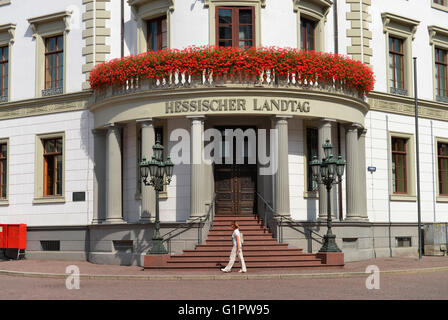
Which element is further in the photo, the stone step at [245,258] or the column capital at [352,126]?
the column capital at [352,126]

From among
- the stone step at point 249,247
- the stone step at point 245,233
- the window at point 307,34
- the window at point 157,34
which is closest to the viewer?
the stone step at point 249,247

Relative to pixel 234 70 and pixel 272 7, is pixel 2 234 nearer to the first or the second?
pixel 234 70

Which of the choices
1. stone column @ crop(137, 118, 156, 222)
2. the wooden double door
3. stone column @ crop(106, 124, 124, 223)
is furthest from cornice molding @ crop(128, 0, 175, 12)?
the wooden double door

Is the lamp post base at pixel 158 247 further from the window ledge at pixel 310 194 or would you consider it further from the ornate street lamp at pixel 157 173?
the window ledge at pixel 310 194

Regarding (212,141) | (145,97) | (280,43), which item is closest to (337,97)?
(280,43)

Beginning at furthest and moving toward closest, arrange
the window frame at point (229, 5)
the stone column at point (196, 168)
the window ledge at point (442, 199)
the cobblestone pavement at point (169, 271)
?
the window ledge at point (442, 199)
the window frame at point (229, 5)
the stone column at point (196, 168)
the cobblestone pavement at point (169, 271)

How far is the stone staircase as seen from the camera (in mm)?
22016

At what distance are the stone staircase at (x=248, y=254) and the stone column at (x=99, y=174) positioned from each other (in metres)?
5.07

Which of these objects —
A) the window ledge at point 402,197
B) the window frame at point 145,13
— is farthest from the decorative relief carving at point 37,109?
the window ledge at point 402,197

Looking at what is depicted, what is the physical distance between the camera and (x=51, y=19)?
95.1ft

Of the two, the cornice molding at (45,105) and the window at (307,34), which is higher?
the window at (307,34)

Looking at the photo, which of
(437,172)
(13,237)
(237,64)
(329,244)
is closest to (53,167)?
(13,237)

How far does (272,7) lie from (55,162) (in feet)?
36.2

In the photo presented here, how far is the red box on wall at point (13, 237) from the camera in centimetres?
2850
